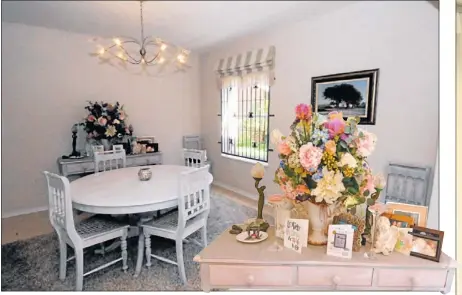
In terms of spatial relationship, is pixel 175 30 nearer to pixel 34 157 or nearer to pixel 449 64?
pixel 34 157

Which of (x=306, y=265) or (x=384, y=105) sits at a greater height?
(x=384, y=105)

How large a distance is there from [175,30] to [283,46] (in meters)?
0.66

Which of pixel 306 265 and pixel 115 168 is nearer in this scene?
pixel 306 265

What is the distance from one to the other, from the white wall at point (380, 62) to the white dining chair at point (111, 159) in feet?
3.13

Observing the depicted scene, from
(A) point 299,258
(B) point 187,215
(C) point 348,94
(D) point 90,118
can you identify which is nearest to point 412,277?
(A) point 299,258

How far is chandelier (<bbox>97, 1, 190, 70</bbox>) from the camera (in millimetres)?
1494

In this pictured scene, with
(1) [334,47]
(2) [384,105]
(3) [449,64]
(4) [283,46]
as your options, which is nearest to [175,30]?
(4) [283,46]

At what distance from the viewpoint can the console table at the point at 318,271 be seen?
28.2 inches

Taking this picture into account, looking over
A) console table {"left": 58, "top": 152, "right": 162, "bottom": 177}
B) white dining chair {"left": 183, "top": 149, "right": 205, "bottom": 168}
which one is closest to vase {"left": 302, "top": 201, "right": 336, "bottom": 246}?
white dining chair {"left": 183, "top": 149, "right": 205, "bottom": 168}

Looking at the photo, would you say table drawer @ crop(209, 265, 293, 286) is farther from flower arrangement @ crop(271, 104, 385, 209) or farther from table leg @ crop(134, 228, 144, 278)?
table leg @ crop(134, 228, 144, 278)

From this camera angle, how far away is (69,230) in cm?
138

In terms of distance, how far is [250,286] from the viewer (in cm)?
76

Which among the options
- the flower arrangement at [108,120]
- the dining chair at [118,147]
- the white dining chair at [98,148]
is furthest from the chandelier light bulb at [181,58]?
the white dining chair at [98,148]

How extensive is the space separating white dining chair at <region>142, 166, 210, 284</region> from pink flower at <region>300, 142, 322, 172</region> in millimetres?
872
